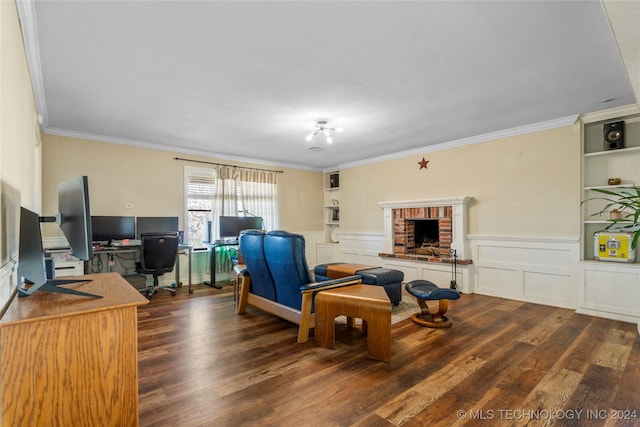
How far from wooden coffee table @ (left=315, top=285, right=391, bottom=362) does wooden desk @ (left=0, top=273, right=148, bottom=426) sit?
1707 mm

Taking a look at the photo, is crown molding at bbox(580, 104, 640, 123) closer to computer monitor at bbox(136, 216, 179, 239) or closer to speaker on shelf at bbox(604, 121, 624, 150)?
speaker on shelf at bbox(604, 121, 624, 150)

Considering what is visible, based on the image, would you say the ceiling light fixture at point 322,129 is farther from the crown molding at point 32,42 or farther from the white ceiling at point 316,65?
the crown molding at point 32,42

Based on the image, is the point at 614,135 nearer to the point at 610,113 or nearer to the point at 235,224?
the point at 610,113

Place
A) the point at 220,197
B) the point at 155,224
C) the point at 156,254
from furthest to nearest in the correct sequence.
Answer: the point at 220,197 → the point at 155,224 → the point at 156,254

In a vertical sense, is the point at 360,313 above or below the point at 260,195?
below

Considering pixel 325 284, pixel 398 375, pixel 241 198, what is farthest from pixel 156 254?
pixel 398 375

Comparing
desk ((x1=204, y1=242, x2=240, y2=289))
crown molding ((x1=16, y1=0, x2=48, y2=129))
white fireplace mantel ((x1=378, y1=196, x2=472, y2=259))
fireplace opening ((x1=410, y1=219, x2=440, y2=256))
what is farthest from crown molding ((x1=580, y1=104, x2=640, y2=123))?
crown molding ((x1=16, y1=0, x2=48, y2=129))

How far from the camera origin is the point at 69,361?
1.23 metres

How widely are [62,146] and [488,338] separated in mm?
5928

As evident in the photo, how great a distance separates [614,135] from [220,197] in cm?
586

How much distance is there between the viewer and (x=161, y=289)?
5023 millimetres

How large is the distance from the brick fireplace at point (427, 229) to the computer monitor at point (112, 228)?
14.0 ft

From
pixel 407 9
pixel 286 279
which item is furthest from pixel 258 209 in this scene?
pixel 407 9

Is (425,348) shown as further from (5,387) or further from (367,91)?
(5,387)
